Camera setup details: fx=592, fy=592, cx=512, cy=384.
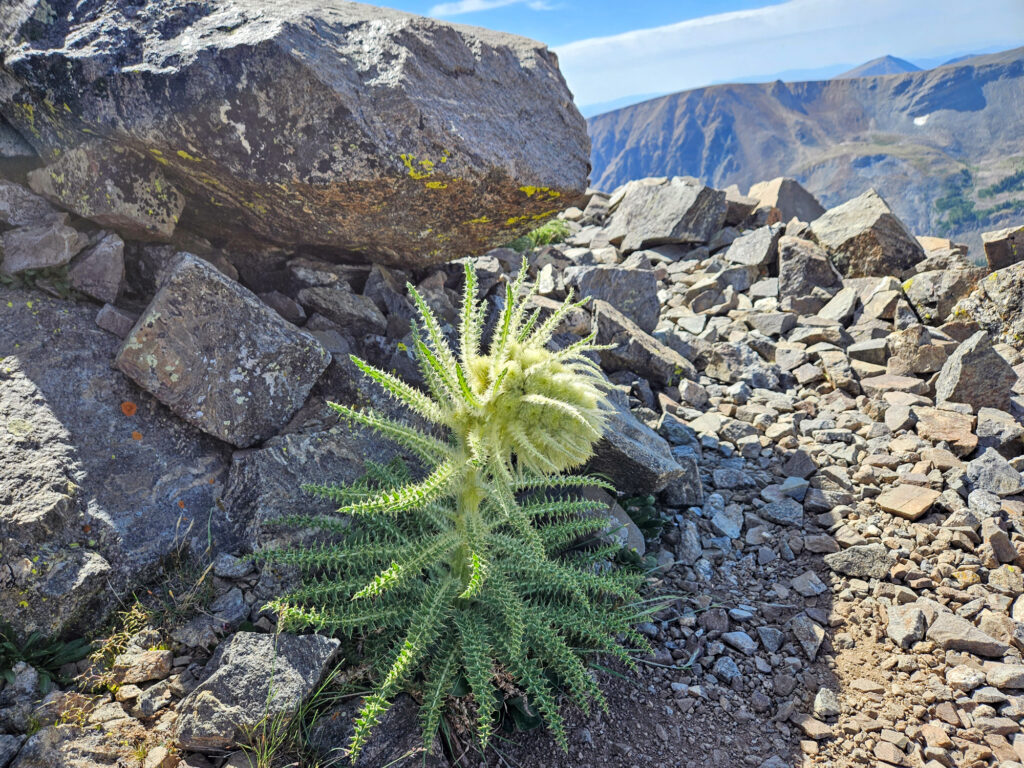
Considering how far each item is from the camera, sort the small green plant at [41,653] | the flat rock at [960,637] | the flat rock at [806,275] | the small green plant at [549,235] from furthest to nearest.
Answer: the small green plant at [549,235] < the flat rock at [806,275] < the flat rock at [960,637] < the small green plant at [41,653]

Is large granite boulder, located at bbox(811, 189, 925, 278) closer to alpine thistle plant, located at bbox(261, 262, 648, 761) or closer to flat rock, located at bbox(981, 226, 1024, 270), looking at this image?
flat rock, located at bbox(981, 226, 1024, 270)

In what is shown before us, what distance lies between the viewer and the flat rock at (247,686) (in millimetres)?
2293

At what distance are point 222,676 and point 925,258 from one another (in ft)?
28.3

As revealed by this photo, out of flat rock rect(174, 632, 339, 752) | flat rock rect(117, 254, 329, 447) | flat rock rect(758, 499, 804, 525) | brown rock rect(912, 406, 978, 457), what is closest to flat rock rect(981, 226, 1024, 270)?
brown rock rect(912, 406, 978, 457)

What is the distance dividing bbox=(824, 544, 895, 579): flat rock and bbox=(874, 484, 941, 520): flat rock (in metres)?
0.36

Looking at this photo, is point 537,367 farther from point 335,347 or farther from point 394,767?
point 335,347

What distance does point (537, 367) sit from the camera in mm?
2582

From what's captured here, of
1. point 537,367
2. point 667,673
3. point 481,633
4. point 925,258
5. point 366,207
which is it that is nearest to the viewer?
point 537,367

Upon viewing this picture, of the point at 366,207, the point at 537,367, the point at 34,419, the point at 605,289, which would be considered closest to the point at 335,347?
the point at 366,207

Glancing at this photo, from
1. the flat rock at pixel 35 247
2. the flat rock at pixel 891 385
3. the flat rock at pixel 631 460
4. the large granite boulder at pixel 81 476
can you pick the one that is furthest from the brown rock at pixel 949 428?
the flat rock at pixel 35 247

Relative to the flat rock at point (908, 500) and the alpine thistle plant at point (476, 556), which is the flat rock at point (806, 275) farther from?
the alpine thistle plant at point (476, 556)

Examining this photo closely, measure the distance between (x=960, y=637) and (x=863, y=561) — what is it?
64 centimetres

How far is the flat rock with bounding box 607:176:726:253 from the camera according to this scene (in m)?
9.08

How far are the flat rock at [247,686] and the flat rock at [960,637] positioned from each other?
3.18m
